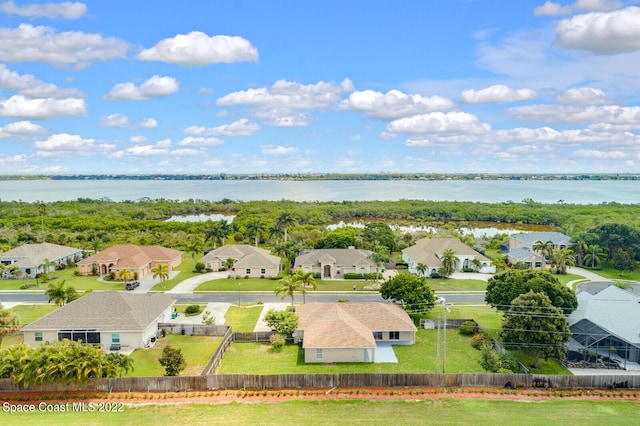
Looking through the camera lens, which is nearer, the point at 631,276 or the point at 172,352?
the point at 172,352

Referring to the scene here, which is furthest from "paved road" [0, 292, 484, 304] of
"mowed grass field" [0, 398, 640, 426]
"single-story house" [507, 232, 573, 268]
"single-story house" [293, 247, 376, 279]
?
"mowed grass field" [0, 398, 640, 426]

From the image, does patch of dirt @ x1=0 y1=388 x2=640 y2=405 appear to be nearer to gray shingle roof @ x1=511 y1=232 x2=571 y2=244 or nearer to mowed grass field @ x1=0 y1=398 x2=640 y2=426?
mowed grass field @ x1=0 y1=398 x2=640 y2=426

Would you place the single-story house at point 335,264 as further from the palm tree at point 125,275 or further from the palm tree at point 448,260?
the palm tree at point 125,275

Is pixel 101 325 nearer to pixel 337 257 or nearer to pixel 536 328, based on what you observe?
pixel 536 328

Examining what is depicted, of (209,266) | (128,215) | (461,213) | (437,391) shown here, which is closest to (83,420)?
(437,391)

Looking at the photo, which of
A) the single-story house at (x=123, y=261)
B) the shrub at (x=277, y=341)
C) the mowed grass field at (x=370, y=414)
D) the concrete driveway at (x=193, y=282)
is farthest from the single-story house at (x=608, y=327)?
the single-story house at (x=123, y=261)

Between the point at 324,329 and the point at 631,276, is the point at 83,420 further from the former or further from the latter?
the point at 631,276
